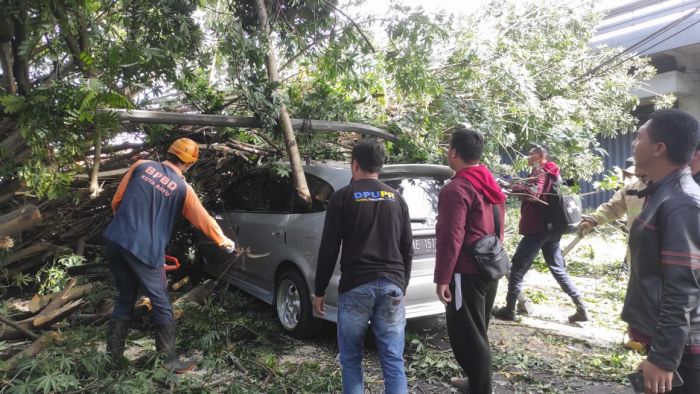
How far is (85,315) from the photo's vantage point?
4.16 meters

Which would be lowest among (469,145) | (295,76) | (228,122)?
(469,145)

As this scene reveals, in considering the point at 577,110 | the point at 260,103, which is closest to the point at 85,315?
the point at 260,103

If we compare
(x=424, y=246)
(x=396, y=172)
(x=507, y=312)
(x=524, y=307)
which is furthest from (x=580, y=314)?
(x=396, y=172)

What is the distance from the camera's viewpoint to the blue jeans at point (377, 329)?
2.64 meters

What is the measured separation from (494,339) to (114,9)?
4872mm

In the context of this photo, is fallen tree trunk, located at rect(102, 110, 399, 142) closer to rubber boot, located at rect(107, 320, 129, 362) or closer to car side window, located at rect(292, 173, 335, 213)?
car side window, located at rect(292, 173, 335, 213)

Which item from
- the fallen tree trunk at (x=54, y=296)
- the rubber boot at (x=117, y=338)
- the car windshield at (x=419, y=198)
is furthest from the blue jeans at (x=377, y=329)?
the fallen tree trunk at (x=54, y=296)

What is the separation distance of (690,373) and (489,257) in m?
1.17

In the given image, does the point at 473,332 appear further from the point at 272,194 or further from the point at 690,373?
the point at 272,194

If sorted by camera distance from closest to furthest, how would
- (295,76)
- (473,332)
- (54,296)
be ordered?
1. (473,332)
2. (54,296)
3. (295,76)

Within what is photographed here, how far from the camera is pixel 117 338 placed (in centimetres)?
335

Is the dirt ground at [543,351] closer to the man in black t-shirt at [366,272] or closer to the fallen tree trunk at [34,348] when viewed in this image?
the man in black t-shirt at [366,272]

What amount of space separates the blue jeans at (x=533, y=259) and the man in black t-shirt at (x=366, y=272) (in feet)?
8.22

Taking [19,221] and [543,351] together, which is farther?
[543,351]
